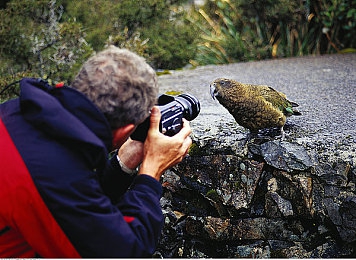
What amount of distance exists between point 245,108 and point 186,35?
4919 millimetres

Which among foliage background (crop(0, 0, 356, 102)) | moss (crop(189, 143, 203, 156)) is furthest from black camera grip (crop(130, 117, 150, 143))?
foliage background (crop(0, 0, 356, 102))

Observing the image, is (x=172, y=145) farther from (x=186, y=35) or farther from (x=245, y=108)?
(x=186, y=35)

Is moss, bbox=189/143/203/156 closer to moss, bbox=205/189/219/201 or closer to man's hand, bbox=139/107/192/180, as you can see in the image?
moss, bbox=205/189/219/201

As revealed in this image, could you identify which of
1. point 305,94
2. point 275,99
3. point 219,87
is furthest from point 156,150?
point 305,94

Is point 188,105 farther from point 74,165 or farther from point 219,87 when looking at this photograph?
point 74,165

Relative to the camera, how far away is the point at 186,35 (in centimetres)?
743

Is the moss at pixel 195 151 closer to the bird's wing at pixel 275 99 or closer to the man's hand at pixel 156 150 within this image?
the bird's wing at pixel 275 99

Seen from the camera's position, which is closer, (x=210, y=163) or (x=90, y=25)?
(x=210, y=163)

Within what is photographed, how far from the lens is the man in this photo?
1.67m

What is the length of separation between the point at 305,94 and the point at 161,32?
3.51 m

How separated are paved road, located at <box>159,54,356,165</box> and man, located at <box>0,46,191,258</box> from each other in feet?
3.86

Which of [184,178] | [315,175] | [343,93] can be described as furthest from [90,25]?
[315,175]

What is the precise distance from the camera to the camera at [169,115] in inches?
85.7

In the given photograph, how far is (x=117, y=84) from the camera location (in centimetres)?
179
